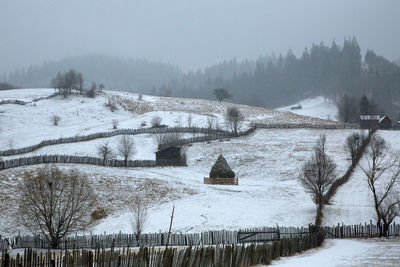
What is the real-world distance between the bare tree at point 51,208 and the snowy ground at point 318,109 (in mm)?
105860

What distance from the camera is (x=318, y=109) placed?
144125 millimetres

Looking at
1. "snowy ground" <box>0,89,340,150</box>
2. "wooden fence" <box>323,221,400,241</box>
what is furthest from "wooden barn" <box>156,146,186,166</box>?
"wooden fence" <box>323,221,400,241</box>

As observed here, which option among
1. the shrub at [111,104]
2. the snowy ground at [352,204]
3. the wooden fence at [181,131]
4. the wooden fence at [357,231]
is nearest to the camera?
the wooden fence at [357,231]

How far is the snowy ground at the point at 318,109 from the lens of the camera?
132475 millimetres

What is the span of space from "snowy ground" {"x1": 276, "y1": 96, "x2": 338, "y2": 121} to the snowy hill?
33.6m

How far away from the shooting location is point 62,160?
4834cm

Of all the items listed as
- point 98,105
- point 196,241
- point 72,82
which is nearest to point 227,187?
point 196,241

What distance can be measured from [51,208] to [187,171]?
30.0m

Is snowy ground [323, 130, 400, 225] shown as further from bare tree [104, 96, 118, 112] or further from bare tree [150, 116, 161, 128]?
bare tree [104, 96, 118, 112]

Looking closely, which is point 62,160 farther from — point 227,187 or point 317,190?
point 317,190

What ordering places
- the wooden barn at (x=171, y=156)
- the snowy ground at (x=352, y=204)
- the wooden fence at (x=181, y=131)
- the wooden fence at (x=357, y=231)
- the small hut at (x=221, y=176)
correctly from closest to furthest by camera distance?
the wooden fence at (x=357, y=231) < the snowy ground at (x=352, y=204) < the small hut at (x=221, y=176) < the wooden barn at (x=171, y=156) < the wooden fence at (x=181, y=131)

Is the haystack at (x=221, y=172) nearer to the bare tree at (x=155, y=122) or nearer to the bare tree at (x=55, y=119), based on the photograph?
the bare tree at (x=155, y=122)

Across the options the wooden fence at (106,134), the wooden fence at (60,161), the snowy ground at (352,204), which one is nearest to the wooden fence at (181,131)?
the wooden fence at (106,134)

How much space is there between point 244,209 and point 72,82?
91059mm
